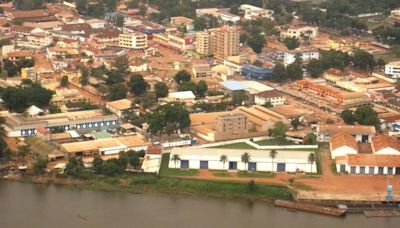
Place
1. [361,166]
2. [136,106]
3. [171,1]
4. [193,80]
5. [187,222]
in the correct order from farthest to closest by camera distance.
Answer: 1. [171,1]
2. [193,80]
3. [136,106]
4. [361,166]
5. [187,222]

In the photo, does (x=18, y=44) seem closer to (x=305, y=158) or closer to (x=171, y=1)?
(x=171, y=1)

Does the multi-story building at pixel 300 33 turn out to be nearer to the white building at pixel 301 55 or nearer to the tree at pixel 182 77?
the white building at pixel 301 55

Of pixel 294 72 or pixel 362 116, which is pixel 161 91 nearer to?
pixel 294 72

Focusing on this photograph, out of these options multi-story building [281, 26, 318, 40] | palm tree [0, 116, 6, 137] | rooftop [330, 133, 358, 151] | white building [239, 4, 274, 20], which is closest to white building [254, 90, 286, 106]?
rooftop [330, 133, 358, 151]

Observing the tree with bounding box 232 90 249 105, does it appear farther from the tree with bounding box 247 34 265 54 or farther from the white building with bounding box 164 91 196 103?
the tree with bounding box 247 34 265 54

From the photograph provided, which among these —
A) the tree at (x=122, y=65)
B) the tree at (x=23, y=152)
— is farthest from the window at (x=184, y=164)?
the tree at (x=122, y=65)

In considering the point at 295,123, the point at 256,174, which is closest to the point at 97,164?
the point at 256,174

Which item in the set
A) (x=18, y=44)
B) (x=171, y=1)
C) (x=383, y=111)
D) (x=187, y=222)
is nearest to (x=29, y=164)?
(x=187, y=222)
